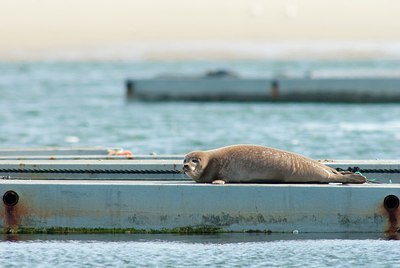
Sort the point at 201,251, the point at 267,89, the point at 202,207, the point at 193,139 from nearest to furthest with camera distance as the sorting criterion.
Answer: the point at 201,251 → the point at 202,207 → the point at 193,139 → the point at 267,89

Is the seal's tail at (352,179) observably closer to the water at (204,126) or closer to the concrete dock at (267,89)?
the water at (204,126)

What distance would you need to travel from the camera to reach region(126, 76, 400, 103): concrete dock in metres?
77.1

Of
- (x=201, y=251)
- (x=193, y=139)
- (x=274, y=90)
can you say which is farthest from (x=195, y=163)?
(x=274, y=90)

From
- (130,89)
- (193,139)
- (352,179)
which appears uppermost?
(130,89)

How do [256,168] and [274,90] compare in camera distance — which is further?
[274,90]

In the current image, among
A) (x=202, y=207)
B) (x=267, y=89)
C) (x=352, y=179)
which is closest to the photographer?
(x=202, y=207)

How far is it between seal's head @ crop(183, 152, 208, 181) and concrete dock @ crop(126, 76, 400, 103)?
55900 millimetres

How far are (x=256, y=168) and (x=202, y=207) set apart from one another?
1.08 m

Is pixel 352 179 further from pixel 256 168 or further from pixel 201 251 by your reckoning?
pixel 201 251

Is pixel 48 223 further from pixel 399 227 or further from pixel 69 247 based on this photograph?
pixel 399 227

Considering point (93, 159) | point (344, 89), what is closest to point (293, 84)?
point (344, 89)

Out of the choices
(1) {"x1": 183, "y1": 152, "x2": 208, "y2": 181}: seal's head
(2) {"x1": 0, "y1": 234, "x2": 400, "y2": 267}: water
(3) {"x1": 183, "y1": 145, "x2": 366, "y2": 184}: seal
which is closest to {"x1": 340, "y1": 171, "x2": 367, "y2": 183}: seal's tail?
(3) {"x1": 183, "y1": 145, "x2": 366, "y2": 184}: seal

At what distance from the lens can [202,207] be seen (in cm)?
2041

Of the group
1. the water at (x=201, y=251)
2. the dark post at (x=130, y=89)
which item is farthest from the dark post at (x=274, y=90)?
the water at (x=201, y=251)
